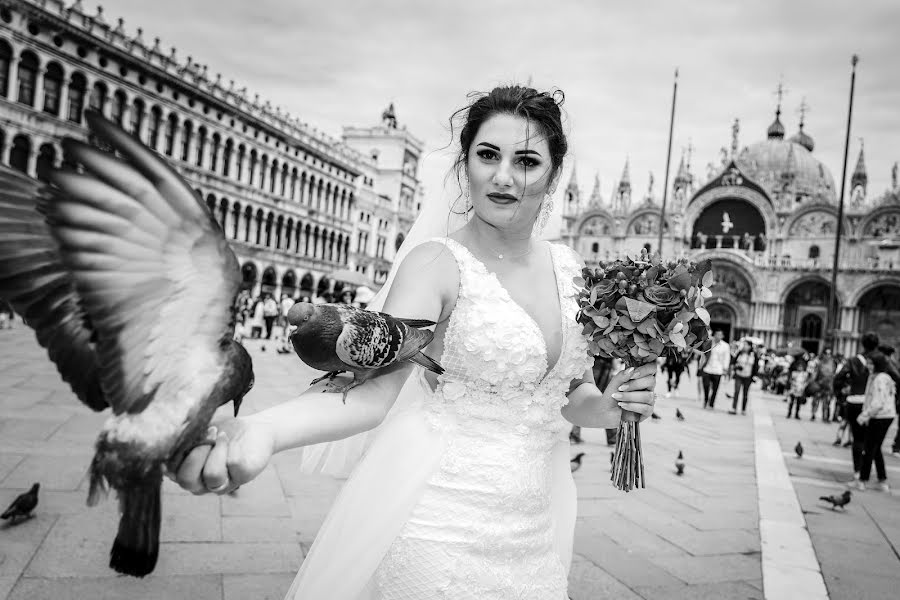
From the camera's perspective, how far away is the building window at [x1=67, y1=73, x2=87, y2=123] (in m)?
26.3

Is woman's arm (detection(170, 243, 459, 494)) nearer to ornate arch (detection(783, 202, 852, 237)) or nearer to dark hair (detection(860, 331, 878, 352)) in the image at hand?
dark hair (detection(860, 331, 878, 352))

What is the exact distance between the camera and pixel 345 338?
46.6 inches

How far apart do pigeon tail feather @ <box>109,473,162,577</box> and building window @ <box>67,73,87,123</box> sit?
30202 mm

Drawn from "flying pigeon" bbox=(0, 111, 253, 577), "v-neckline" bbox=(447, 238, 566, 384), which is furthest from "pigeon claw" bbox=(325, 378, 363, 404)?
"v-neckline" bbox=(447, 238, 566, 384)

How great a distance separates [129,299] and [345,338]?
1.26ft

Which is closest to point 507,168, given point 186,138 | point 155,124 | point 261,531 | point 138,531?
point 138,531

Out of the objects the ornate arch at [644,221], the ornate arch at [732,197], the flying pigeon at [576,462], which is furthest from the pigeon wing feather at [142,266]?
the ornate arch at [644,221]

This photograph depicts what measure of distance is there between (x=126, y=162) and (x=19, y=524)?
3.50 meters

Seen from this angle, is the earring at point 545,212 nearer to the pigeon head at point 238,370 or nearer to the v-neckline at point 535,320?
the v-neckline at point 535,320

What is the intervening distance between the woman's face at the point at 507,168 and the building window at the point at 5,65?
92.4 ft

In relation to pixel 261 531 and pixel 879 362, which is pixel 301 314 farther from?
pixel 879 362

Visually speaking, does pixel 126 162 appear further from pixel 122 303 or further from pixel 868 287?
pixel 868 287

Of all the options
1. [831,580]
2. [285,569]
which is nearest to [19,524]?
[285,569]

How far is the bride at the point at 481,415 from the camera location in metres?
1.67
